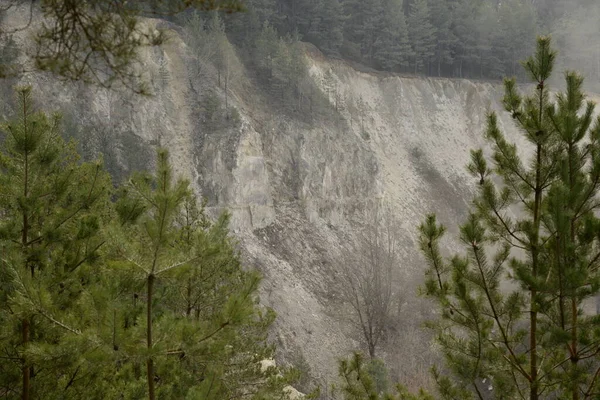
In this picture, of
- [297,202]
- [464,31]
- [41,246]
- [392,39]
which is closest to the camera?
[41,246]

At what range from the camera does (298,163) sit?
3597 centimetres

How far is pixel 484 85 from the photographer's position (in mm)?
50562

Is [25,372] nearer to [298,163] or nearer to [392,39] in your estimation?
[298,163]

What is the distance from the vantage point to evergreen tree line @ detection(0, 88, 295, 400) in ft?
14.0

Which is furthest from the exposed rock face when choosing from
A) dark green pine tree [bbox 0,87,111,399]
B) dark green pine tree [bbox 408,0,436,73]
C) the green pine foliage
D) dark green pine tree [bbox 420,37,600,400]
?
dark green pine tree [bbox 0,87,111,399]

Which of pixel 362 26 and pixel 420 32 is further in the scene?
pixel 420 32

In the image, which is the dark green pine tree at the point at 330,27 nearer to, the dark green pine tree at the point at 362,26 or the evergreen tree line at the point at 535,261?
the dark green pine tree at the point at 362,26

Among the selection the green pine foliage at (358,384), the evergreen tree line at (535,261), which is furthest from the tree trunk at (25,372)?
the evergreen tree line at (535,261)

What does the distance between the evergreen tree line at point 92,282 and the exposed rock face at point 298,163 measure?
19937 mm

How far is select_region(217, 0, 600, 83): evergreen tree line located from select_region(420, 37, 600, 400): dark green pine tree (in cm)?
3830

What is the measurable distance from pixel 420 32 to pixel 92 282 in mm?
49173

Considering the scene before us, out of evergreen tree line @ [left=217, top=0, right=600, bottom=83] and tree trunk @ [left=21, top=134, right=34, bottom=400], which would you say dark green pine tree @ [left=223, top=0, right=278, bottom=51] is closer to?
evergreen tree line @ [left=217, top=0, right=600, bottom=83]

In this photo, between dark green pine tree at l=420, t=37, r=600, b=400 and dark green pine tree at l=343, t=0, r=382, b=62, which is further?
dark green pine tree at l=343, t=0, r=382, b=62

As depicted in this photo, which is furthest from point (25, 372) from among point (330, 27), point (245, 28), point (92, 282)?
point (330, 27)
